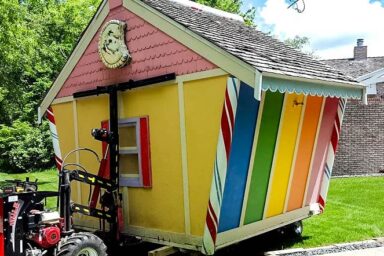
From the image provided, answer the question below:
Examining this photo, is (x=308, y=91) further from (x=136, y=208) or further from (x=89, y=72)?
(x=89, y=72)

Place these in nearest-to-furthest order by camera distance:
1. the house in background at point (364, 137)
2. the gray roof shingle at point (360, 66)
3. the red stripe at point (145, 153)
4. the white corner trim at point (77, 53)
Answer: the red stripe at point (145, 153), the white corner trim at point (77, 53), the house in background at point (364, 137), the gray roof shingle at point (360, 66)

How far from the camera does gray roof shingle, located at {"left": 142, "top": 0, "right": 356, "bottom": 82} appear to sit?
511 centimetres

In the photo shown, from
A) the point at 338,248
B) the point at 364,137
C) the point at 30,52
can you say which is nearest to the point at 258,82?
the point at 338,248

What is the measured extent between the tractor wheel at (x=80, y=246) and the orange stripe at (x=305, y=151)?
302cm

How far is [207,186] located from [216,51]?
1634 mm

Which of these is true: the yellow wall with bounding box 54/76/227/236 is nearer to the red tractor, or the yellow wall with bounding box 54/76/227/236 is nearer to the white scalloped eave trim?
the red tractor

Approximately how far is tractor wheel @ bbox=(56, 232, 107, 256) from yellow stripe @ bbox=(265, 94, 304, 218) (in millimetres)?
2435

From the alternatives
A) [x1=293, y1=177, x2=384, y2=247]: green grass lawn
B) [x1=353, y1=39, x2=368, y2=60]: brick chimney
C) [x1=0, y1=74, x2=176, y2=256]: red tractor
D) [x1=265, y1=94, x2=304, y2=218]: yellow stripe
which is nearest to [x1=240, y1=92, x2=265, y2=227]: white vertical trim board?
[x1=265, y1=94, x2=304, y2=218]: yellow stripe

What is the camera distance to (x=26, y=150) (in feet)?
76.5

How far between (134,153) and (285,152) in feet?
7.19

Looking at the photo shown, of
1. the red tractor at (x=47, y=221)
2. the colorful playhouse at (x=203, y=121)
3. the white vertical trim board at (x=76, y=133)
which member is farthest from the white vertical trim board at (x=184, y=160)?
the white vertical trim board at (x=76, y=133)

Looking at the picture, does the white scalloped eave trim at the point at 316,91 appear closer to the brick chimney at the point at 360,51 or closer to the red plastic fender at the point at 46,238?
the red plastic fender at the point at 46,238

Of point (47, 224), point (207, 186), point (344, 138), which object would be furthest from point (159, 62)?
point (344, 138)

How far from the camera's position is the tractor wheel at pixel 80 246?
15.6ft
